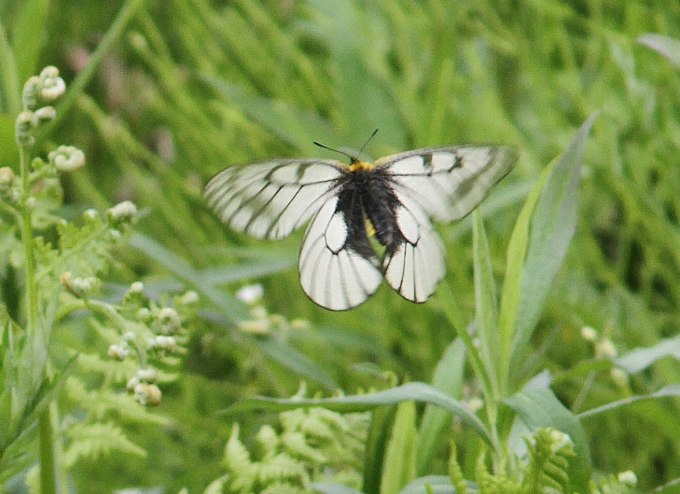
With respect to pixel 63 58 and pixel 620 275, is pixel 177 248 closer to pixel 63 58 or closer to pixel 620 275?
pixel 620 275

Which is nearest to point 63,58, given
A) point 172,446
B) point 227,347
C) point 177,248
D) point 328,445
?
point 177,248

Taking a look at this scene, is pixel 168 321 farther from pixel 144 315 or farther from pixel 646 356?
pixel 646 356

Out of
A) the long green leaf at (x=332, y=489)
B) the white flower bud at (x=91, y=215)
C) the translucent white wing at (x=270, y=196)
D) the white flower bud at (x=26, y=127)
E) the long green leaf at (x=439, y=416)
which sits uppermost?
the white flower bud at (x=26, y=127)

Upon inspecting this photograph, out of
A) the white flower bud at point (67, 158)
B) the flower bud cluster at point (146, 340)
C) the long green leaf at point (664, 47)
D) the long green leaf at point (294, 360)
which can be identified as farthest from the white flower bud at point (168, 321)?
the long green leaf at point (664, 47)

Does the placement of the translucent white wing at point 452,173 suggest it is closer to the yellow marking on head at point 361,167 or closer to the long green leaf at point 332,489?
the yellow marking on head at point 361,167

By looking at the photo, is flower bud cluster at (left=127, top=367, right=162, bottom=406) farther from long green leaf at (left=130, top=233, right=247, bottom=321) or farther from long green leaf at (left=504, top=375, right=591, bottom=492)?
long green leaf at (left=130, top=233, right=247, bottom=321)

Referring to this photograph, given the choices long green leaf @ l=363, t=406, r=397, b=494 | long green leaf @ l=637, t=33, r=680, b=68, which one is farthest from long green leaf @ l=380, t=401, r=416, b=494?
long green leaf @ l=637, t=33, r=680, b=68
